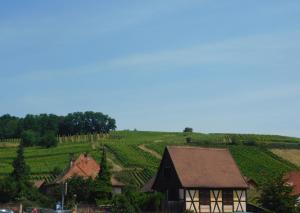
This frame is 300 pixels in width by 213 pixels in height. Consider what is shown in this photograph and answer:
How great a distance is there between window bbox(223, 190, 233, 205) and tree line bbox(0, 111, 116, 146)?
364 ft

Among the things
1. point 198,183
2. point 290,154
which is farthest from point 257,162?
point 198,183

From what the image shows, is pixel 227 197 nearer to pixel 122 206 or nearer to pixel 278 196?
pixel 278 196

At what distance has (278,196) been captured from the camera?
50.1m

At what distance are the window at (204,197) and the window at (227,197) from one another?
1.82m

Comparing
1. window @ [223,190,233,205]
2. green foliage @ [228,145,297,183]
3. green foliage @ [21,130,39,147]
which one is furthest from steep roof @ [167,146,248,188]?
green foliage @ [21,130,39,147]

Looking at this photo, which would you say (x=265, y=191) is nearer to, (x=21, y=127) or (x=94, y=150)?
(x=94, y=150)

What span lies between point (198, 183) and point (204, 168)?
9.81 ft

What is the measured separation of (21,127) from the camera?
17062 cm

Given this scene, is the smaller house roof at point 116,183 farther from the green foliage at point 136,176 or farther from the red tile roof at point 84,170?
the green foliage at point 136,176

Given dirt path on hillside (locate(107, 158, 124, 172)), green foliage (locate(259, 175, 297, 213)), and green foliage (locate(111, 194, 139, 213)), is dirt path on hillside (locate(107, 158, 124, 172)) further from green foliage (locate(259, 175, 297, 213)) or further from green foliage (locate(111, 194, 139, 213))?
green foliage (locate(259, 175, 297, 213))

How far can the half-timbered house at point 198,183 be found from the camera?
189 feet

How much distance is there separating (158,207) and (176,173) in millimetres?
4937

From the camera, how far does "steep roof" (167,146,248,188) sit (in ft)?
191

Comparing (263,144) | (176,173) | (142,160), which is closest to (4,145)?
(142,160)
